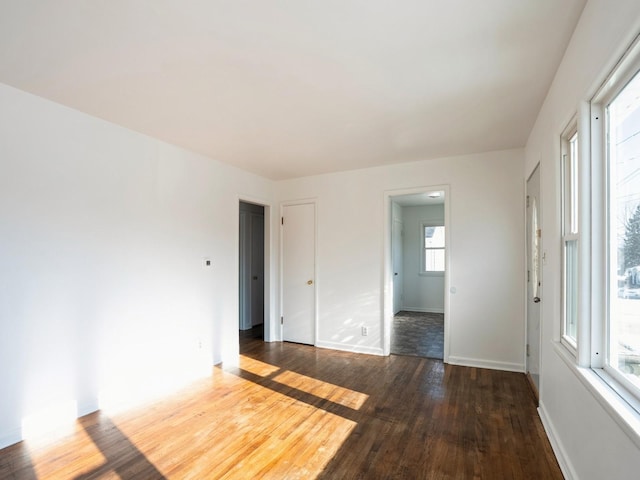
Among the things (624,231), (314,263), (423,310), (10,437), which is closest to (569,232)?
(624,231)

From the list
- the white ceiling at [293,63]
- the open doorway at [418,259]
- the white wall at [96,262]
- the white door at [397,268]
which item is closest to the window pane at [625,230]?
the white ceiling at [293,63]

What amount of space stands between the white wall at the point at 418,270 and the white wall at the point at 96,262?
5.08 meters

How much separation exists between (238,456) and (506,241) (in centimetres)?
338

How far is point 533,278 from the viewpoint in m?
3.36

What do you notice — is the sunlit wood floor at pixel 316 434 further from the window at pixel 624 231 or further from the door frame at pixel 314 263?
the door frame at pixel 314 263

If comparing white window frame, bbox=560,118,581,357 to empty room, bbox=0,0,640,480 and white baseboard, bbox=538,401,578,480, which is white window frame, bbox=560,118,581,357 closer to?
empty room, bbox=0,0,640,480

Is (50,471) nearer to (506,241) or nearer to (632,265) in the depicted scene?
(632,265)

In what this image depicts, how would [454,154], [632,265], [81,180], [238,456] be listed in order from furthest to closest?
1. [454,154]
2. [81,180]
3. [238,456]
4. [632,265]

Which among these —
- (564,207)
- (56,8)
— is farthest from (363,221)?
(56,8)

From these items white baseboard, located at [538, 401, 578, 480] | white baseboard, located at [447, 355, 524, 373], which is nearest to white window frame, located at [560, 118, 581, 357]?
white baseboard, located at [538, 401, 578, 480]

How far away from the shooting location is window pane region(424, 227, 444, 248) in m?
7.71

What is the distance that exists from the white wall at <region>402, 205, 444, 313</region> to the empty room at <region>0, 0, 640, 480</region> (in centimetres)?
326

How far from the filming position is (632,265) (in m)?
1.33

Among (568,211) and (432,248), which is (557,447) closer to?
(568,211)
